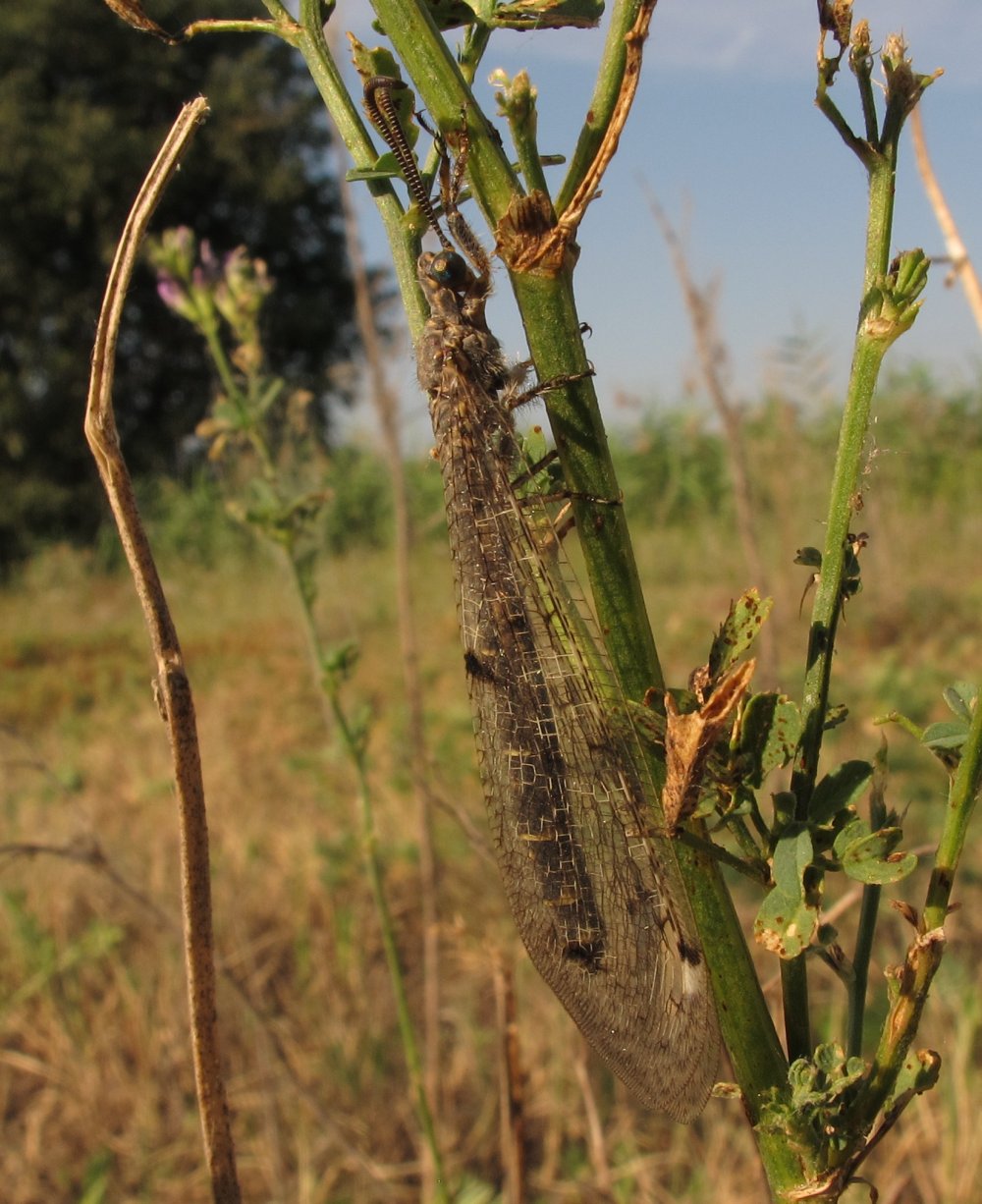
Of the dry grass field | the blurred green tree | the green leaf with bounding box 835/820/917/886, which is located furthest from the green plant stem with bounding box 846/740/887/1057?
the blurred green tree

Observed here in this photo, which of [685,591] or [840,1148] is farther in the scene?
[685,591]

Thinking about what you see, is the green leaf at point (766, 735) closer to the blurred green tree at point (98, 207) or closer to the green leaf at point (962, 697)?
the green leaf at point (962, 697)

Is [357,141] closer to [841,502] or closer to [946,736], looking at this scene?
[841,502]

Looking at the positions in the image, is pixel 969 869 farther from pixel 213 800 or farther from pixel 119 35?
pixel 119 35

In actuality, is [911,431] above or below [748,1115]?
above

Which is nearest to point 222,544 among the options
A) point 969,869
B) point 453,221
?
point 969,869

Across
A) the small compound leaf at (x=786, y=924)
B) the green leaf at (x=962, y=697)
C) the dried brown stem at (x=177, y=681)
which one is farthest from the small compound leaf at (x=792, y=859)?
the dried brown stem at (x=177, y=681)

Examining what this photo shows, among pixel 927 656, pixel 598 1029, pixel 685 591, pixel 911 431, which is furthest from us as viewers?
pixel 911 431
